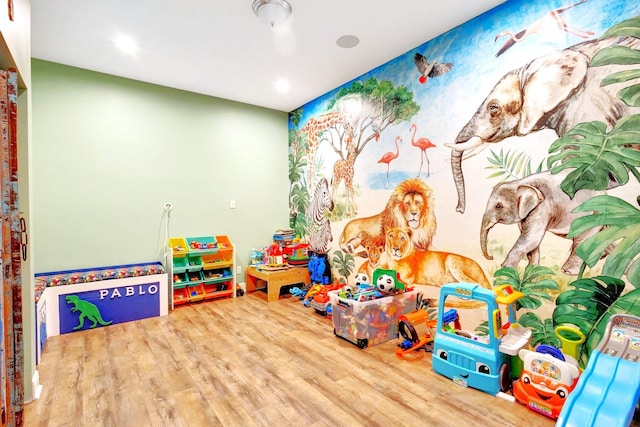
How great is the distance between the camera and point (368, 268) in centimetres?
371

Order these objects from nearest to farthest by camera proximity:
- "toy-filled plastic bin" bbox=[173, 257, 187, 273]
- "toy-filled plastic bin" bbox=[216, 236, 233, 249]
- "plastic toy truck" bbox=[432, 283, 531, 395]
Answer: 1. "plastic toy truck" bbox=[432, 283, 531, 395]
2. "toy-filled plastic bin" bbox=[173, 257, 187, 273]
3. "toy-filled plastic bin" bbox=[216, 236, 233, 249]

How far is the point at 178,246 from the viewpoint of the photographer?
3.97 m

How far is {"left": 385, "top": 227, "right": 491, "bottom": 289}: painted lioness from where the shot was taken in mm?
2700

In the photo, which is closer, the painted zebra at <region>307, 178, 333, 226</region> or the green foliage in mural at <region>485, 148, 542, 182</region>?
the green foliage in mural at <region>485, 148, 542, 182</region>

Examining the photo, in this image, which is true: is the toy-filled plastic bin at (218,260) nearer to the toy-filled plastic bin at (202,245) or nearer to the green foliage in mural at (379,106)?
the toy-filled plastic bin at (202,245)

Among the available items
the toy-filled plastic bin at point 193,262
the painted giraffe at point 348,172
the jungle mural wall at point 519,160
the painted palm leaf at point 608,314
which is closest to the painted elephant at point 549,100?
the jungle mural wall at point 519,160

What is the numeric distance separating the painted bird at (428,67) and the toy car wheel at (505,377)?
244cm

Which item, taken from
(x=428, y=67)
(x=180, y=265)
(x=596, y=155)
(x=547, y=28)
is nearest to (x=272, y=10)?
(x=428, y=67)

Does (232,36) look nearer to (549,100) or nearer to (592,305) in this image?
(549,100)

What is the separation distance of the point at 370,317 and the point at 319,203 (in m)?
2.03

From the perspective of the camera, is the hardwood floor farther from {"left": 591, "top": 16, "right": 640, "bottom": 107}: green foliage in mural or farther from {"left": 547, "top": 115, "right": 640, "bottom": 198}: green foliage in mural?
{"left": 591, "top": 16, "right": 640, "bottom": 107}: green foliage in mural

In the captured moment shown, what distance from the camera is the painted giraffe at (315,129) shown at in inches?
160

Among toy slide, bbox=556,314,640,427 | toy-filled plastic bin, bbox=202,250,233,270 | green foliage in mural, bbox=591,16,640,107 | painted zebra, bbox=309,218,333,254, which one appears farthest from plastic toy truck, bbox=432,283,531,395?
toy-filled plastic bin, bbox=202,250,233,270

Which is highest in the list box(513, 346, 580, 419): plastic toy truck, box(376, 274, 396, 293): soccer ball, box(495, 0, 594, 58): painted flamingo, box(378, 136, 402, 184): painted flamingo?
box(495, 0, 594, 58): painted flamingo
